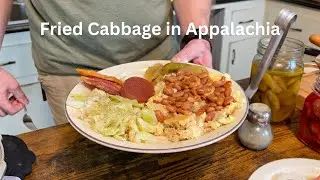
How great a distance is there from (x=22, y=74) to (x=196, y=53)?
103cm

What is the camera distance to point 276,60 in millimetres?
838

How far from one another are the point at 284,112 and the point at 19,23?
1.21 m

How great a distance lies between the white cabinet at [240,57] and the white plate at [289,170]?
1711 mm

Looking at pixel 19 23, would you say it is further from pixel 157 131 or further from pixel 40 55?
pixel 157 131

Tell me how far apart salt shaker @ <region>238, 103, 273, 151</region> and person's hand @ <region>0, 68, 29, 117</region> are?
0.47m

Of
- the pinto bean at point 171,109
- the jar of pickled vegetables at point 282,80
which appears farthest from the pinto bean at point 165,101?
the jar of pickled vegetables at point 282,80

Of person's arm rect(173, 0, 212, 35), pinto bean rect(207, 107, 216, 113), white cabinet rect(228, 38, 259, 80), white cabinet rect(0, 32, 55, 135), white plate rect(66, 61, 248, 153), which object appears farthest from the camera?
white cabinet rect(228, 38, 259, 80)

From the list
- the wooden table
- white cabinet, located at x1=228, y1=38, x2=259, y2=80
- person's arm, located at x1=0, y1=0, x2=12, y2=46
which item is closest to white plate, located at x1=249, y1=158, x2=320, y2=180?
the wooden table

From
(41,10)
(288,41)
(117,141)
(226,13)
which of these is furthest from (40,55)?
(226,13)

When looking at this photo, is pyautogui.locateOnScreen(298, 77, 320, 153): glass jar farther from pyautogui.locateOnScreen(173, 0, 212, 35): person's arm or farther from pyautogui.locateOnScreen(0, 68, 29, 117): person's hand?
pyautogui.locateOnScreen(0, 68, 29, 117): person's hand

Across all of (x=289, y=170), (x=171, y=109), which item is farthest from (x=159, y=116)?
(x=289, y=170)

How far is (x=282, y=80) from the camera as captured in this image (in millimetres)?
833

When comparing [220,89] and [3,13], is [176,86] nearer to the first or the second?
[220,89]

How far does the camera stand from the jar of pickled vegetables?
2.74 feet
